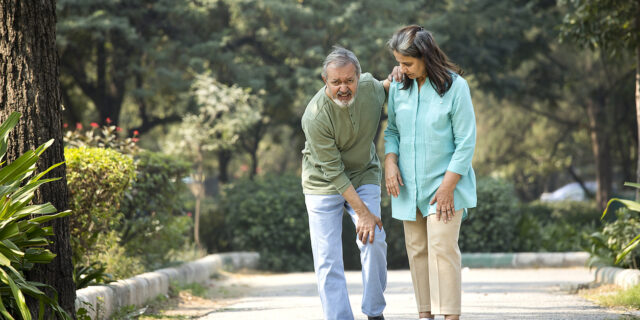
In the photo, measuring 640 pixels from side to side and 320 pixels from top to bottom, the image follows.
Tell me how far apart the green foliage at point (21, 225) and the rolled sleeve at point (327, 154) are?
5.22 ft

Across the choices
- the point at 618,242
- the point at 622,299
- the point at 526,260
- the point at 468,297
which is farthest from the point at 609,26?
the point at 526,260

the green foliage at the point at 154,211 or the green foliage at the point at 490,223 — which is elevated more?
the green foliage at the point at 154,211

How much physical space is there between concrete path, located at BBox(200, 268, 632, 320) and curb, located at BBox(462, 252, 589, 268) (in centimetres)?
27

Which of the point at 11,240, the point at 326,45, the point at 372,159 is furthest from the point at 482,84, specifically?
the point at 11,240

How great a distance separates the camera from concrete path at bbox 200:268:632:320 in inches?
260

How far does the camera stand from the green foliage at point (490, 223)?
1390 centimetres

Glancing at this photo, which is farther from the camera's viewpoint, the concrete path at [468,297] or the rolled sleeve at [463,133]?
the concrete path at [468,297]

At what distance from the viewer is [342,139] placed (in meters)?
4.92

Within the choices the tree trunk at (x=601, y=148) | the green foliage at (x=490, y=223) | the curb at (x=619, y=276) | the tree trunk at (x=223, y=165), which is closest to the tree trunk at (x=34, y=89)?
the curb at (x=619, y=276)

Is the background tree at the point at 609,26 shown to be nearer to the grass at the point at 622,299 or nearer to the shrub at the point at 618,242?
the shrub at the point at 618,242

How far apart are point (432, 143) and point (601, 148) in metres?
20.6

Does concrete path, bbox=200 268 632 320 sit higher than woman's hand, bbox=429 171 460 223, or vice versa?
woman's hand, bbox=429 171 460 223

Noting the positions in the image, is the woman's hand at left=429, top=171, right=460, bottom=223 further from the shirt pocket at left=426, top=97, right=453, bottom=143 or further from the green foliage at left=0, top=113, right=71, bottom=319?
the green foliage at left=0, top=113, right=71, bottom=319

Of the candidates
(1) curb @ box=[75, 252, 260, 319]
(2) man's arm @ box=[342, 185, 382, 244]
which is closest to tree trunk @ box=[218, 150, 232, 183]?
(1) curb @ box=[75, 252, 260, 319]
